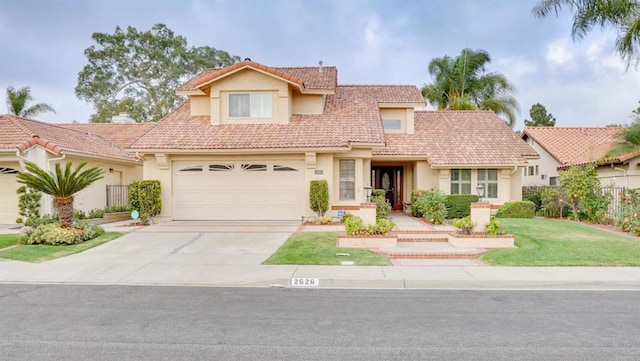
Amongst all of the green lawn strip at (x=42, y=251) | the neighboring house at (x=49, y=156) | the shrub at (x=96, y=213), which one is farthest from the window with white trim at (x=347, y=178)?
the neighboring house at (x=49, y=156)

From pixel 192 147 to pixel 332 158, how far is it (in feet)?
17.6

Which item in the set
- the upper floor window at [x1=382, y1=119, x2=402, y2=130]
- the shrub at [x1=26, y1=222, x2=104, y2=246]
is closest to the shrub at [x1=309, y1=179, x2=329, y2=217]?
the upper floor window at [x1=382, y1=119, x2=402, y2=130]

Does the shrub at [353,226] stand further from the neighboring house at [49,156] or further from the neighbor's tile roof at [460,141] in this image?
the neighboring house at [49,156]

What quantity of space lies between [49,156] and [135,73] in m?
24.8

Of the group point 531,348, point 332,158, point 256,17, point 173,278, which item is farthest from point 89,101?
point 531,348

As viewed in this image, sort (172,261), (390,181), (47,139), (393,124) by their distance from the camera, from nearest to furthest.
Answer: (172,261) < (47,139) < (393,124) < (390,181)

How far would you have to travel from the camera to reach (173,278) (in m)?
8.66

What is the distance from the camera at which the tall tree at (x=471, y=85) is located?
29.6m

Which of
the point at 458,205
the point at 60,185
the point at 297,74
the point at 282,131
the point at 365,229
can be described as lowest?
the point at 365,229

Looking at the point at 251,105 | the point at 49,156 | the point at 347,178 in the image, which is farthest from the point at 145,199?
the point at 347,178

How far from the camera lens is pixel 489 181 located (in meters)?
19.0

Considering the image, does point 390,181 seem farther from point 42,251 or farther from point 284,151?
point 42,251

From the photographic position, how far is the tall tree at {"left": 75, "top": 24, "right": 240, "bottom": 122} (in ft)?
125

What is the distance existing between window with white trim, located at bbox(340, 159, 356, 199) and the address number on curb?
351 inches
